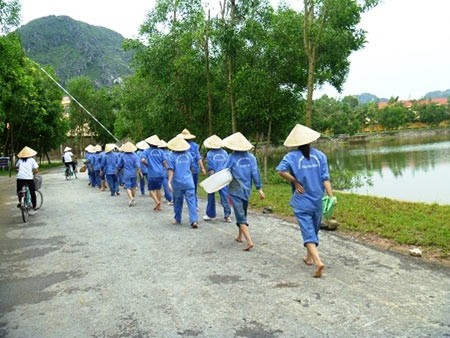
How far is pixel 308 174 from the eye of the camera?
6172 mm

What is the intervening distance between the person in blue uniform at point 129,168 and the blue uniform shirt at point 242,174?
255 inches

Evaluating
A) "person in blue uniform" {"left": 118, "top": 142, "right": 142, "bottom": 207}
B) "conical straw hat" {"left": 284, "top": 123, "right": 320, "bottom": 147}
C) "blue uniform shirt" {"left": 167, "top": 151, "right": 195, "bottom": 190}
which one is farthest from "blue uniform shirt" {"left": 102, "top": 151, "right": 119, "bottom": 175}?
"conical straw hat" {"left": 284, "top": 123, "right": 320, "bottom": 147}

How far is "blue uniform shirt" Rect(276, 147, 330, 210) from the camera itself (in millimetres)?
6172

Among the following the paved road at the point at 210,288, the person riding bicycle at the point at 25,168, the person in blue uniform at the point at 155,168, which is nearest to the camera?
the paved road at the point at 210,288

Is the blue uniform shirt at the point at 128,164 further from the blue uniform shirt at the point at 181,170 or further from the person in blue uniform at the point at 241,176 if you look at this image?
the person in blue uniform at the point at 241,176

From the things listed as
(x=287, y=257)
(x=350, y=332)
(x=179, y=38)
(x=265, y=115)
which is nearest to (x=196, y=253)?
(x=287, y=257)

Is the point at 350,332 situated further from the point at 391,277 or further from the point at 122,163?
the point at 122,163

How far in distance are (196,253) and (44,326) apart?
304 centimetres

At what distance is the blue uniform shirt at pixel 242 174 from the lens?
26.0 ft

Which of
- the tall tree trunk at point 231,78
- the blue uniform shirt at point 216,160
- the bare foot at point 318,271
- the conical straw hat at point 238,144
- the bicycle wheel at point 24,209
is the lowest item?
the bare foot at point 318,271

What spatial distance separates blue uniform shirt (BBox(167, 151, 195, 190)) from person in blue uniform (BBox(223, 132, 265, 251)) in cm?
193

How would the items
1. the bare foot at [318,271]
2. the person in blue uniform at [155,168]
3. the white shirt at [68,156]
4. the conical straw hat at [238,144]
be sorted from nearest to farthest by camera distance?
the bare foot at [318,271]
the conical straw hat at [238,144]
the person in blue uniform at [155,168]
the white shirt at [68,156]

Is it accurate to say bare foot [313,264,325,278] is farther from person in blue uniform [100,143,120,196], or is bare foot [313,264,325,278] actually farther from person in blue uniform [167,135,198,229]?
person in blue uniform [100,143,120,196]

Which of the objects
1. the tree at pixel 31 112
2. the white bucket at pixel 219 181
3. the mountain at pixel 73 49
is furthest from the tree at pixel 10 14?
the mountain at pixel 73 49
